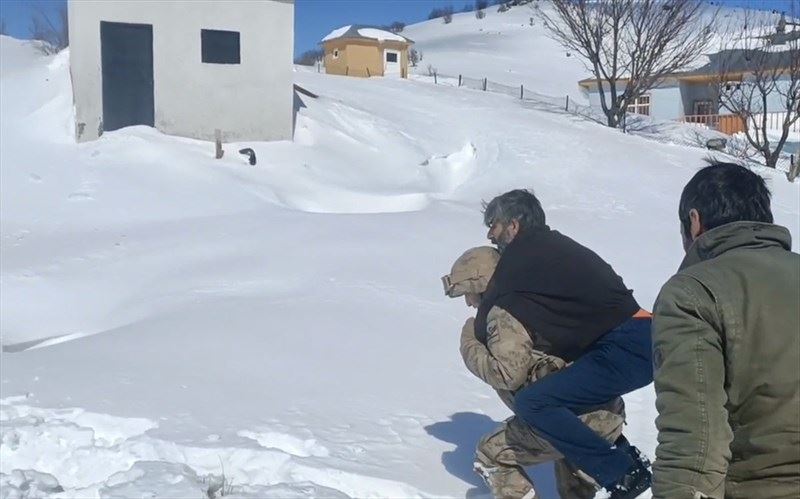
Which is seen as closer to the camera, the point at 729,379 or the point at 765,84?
the point at 729,379

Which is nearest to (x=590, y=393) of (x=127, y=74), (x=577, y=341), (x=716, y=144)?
(x=577, y=341)

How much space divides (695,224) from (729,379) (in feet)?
1.41

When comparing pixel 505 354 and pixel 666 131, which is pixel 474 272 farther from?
pixel 666 131

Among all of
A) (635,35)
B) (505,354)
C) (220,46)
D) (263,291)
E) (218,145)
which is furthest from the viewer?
(635,35)

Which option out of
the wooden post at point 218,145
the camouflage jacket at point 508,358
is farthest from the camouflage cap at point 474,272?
the wooden post at point 218,145

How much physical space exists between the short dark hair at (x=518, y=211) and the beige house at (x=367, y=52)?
3283cm

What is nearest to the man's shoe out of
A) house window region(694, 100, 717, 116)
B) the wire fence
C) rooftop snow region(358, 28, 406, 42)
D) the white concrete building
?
the white concrete building

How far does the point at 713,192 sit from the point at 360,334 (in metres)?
4.61

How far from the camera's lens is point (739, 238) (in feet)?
6.96

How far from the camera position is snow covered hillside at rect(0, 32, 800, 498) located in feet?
14.8

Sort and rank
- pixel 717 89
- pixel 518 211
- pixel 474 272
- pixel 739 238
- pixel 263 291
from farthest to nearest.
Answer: pixel 717 89, pixel 263 291, pixel 474 272, pixel 518 211, pixel 739 238

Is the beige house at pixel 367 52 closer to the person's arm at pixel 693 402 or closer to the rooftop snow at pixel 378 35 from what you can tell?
the rooftop snow at pixel 378 35

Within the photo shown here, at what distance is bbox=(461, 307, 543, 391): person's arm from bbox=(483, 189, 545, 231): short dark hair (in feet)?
1.31

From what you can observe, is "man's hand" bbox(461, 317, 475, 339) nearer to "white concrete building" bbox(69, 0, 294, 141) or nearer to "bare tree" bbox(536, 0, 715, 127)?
"white concrete building" bbox(69, 0, 294, 141)
